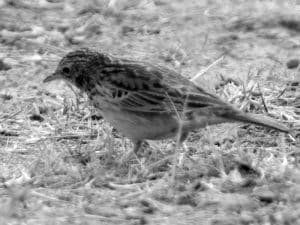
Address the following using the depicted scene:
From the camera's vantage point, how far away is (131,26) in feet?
37.6

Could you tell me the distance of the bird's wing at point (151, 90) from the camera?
7301mm

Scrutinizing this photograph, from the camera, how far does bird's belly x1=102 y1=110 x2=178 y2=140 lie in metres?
7.38

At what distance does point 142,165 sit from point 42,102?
7.14ft

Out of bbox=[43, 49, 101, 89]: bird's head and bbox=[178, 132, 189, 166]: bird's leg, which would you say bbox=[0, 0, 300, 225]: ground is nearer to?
bbox=[178, 132, 189, 166]: bird's leg

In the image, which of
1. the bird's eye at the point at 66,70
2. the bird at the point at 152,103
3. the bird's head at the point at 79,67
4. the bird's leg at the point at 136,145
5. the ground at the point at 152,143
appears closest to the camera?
the ground at the point at 152,143

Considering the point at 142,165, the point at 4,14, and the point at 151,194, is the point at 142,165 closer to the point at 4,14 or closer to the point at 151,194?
the point at 151,194

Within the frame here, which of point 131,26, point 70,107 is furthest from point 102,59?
point 131,26

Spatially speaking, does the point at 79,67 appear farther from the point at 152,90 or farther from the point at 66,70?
the point at 152,90

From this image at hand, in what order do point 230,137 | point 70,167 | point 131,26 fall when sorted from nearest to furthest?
point 70,167 < point 230,137 < point 131,26

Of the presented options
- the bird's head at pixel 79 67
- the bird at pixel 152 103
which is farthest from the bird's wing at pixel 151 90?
the bird's head at pixel 79 67

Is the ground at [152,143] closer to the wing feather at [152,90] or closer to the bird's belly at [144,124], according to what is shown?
the bird's belly at [144,124]

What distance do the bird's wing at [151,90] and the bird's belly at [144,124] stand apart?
0.06 meters

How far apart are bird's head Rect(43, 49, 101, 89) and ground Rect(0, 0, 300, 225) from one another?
433 mm

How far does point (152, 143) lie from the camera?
796 centimetres
